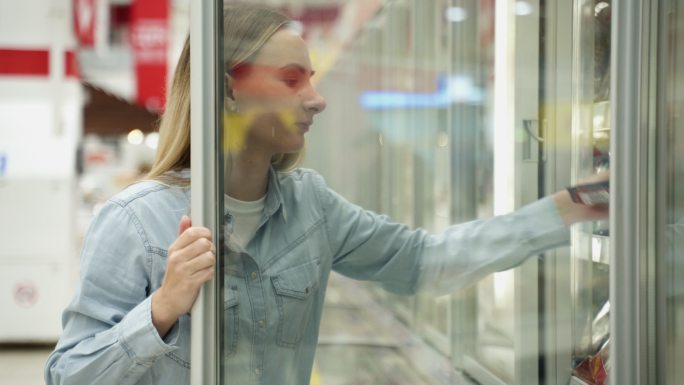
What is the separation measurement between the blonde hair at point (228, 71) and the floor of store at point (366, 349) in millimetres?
390

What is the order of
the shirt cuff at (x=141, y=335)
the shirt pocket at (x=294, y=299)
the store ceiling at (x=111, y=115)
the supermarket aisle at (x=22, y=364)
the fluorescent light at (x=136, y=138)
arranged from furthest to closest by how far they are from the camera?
1. the fluorescent light at (x=136, y=138)
2. the store ceiling at (x=111, y=115)
3. the supermarket aisle at (x=22, y=364)
4. the shirt pocket at (x=294, y=299)
5. the shirt cuff at (x=141, y=335)

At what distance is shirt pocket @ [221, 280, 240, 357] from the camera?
Answer: 1.58m

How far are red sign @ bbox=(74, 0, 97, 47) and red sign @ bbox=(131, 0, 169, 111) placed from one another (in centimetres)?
41

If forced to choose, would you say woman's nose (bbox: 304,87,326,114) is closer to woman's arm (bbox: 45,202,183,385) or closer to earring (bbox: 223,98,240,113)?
earring (bbox: 223,98,240,113)

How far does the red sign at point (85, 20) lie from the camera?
6.27 m

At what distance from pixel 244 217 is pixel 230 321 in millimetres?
235

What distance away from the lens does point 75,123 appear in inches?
249

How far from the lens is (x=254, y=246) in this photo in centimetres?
163

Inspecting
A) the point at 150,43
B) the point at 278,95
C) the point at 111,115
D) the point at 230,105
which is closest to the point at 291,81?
the point at 278,95

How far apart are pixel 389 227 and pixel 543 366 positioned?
2.09 feet

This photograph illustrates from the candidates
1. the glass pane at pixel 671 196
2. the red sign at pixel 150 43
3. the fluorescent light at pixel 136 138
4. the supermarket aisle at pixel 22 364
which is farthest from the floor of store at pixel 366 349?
the fluorescent light at pixel 136 138

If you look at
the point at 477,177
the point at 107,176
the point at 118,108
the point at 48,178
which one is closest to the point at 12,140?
the point at 48,178

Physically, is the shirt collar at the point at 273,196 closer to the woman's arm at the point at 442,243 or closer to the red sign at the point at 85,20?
the woman's arm at the point at 442,243

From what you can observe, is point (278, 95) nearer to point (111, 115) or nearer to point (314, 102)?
point (314, 102)
